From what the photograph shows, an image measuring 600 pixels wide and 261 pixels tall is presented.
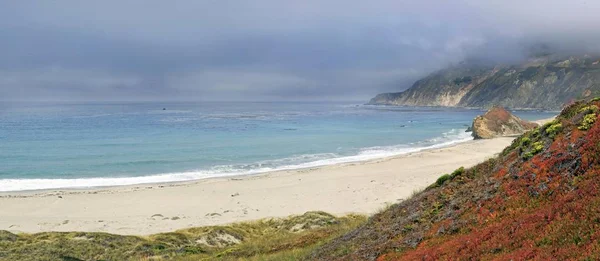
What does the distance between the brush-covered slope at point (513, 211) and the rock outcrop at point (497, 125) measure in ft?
192

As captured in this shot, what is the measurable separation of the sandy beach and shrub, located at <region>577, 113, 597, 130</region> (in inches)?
650

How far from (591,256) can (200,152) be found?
51.1 meters

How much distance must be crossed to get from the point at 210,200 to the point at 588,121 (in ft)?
79.9

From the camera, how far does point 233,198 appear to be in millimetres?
29969

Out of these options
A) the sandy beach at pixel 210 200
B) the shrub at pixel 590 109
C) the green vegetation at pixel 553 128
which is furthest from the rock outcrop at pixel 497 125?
the shrub at pixel 590 109

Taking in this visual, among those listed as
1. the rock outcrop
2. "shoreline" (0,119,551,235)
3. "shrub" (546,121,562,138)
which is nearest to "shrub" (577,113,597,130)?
"shrub" (546,121,562,138)

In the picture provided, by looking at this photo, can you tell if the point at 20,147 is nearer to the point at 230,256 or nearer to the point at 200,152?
the point at 200,152

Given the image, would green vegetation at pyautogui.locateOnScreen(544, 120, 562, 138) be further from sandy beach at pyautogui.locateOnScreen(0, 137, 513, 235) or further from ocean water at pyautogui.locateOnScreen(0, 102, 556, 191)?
ocean water at pyautogui.locateOnScreen(0, 102, 556, 191)

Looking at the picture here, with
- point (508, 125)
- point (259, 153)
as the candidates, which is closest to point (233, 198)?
point (259, 153)

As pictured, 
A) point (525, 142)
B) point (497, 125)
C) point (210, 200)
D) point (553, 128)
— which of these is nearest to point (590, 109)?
point (553, 128)

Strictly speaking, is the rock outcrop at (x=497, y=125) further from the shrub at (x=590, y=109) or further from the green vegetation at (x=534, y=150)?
the green vegetation at (x=534, y=150)

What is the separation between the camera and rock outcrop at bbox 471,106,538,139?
2643 inches

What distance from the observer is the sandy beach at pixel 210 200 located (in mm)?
24484

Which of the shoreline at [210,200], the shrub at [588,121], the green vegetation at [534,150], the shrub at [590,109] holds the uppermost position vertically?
the shrub at [590,109]
